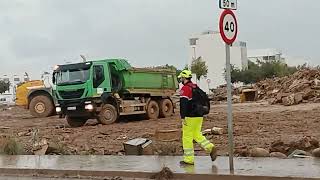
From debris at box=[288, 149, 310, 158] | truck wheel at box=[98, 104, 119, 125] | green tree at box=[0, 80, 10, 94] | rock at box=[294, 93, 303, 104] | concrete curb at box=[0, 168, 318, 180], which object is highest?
green tree at box=[0, 80, 10, 94]

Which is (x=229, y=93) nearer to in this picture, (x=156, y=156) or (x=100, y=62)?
(x=156, y=156)

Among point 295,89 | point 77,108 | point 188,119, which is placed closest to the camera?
point 188,119

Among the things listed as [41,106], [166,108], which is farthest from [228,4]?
[41,106]

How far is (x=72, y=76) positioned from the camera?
90.3 feet

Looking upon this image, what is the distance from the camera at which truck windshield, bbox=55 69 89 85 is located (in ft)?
89.4

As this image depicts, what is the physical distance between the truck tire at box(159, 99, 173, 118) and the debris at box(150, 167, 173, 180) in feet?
68.2

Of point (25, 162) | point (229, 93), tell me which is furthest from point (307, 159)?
point (25, 162)

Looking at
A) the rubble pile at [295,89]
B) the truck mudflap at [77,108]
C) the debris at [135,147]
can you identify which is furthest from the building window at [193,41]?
the debris at [135,147]

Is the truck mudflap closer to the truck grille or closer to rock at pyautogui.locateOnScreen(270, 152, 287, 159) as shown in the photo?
the truck grille

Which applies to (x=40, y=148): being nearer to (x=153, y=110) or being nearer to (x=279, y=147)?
(x=279, y=147)

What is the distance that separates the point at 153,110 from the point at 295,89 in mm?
14353

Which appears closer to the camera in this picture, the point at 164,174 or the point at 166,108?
the point at 164,174

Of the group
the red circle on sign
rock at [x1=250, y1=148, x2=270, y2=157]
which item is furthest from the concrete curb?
rock at [x1=250, y1=148, x2=270, y2=157]

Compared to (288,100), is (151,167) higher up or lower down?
lower down
